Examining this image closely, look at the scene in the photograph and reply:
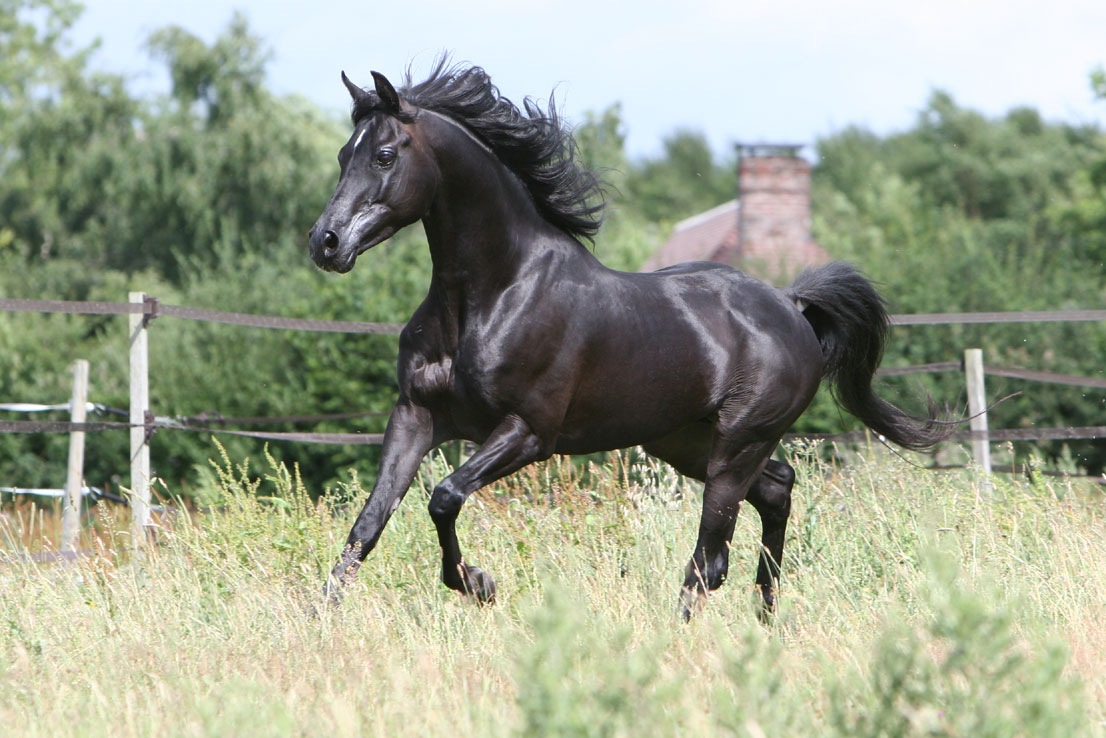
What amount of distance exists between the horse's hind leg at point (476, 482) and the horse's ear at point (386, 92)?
116cm

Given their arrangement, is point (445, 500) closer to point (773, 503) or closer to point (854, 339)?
point (773, 503)

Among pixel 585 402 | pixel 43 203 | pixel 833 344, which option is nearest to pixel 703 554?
pixel 585 402

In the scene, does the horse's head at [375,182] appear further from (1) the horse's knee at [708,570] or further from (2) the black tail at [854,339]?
(2) the black tail at [854,339]

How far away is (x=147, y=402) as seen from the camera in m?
6.96

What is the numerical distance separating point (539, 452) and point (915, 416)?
243cm

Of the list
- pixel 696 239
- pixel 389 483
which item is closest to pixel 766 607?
pixel 389 483

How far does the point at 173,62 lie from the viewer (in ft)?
82.2

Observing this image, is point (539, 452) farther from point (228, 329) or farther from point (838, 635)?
point (228, 329)

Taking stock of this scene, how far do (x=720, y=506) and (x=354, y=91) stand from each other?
2144 millimetres

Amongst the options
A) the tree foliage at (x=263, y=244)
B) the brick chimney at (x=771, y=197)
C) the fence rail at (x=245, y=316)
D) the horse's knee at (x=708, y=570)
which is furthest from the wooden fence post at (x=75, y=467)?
the brick chimney at (x=771, y=197)

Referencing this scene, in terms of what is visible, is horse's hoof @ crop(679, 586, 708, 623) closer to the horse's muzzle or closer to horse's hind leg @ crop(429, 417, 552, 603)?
horse's hind leg @ crop(429, 417, 552, 603)

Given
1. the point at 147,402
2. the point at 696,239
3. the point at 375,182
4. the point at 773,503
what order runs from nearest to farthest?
the point at 375,182 → the point at 773,503 → the point at 147,402 → the point at 696,239

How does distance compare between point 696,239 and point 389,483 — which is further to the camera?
point 696,239

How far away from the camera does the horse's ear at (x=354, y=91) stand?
4344 mm
